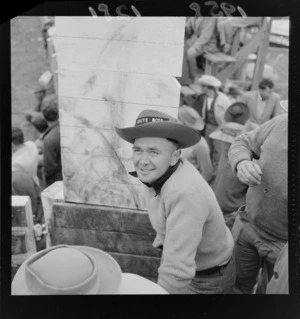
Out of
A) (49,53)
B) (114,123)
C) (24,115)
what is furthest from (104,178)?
(49,53)

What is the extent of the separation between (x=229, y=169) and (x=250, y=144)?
0.21 metres

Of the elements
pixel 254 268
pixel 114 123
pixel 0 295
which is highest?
pixel 114 123

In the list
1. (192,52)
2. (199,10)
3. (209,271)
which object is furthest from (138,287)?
(199,10)

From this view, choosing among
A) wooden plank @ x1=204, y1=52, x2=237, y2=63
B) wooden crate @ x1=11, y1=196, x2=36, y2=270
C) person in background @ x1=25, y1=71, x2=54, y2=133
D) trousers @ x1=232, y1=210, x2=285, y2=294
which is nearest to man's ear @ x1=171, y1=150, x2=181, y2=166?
trousers @ x1=232, y1=210, x2=285, y2=294

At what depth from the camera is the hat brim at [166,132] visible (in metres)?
3.27

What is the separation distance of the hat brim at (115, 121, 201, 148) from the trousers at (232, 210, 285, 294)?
0.55 meters

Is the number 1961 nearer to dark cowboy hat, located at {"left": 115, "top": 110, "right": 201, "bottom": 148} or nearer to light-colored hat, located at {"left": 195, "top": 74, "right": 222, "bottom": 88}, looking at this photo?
light-colored hat, located at {"left": 195, "top": 74, "right": 222, "bottom": 88}

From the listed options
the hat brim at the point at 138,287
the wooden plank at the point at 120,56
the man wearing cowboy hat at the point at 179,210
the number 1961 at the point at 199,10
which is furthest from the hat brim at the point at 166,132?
the hat brim at the point at 138,287

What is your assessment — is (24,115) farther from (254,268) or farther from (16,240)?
(254,268)

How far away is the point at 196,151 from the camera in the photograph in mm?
3412

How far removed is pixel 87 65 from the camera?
11.2ft

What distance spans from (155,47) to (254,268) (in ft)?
4.83

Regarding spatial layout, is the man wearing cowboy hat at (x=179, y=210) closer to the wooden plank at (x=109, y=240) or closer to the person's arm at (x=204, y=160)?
the person's arm at (x=204, y=160)

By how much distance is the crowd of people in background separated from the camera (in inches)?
133
